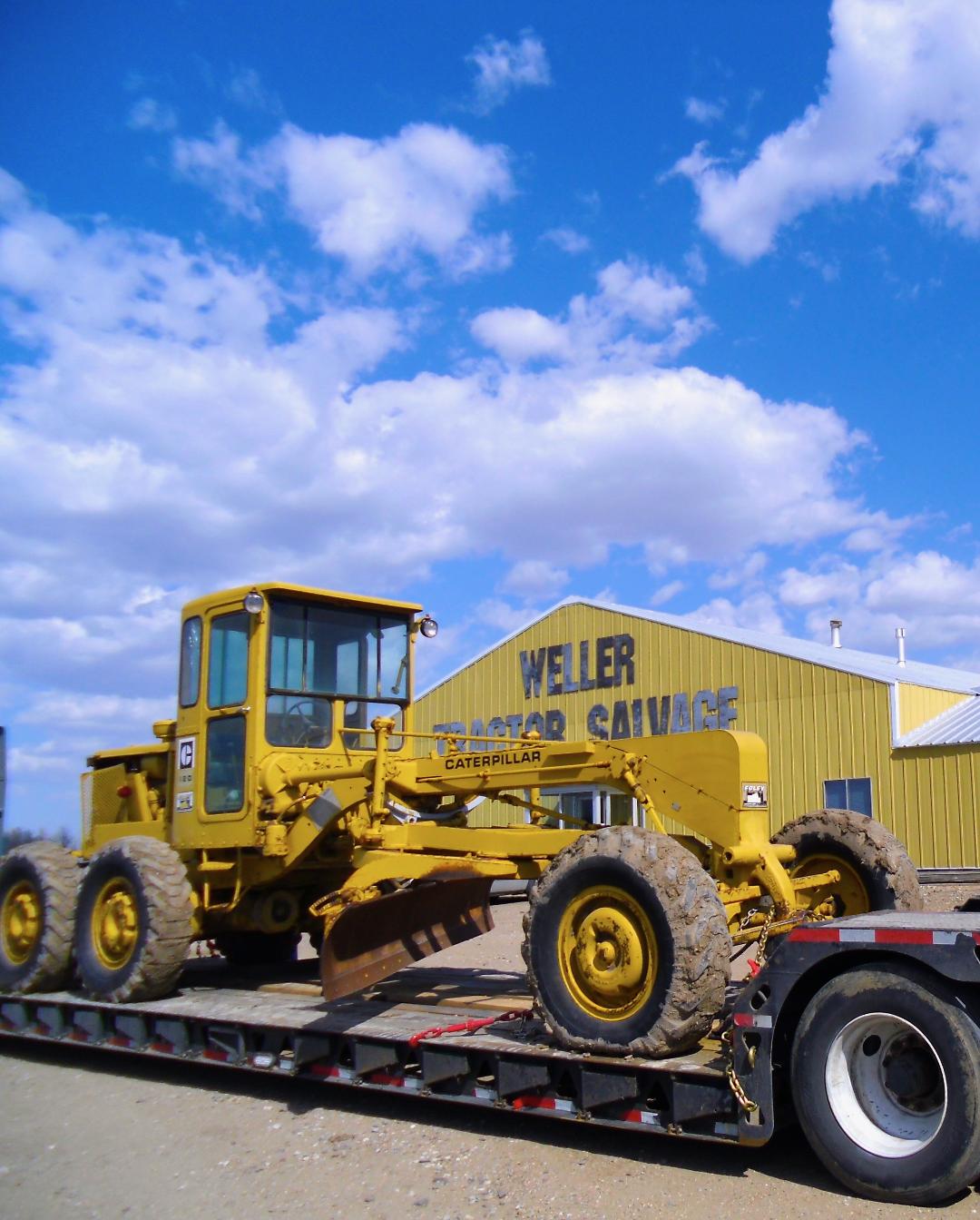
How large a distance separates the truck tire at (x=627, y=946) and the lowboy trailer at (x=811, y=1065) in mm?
166

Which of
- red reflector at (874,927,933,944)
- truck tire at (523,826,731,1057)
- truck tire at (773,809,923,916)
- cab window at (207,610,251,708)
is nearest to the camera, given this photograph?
red reflector at (874,927,933,944)

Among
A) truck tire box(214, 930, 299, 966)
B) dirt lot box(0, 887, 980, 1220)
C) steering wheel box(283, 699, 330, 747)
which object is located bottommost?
dirt lot box(0, 887, 980, 1220)

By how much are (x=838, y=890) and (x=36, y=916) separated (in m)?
6.44

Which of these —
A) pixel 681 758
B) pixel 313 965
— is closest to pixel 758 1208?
pixel 681 758

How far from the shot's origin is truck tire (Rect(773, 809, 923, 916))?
319 inches

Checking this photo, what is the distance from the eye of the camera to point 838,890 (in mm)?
8398

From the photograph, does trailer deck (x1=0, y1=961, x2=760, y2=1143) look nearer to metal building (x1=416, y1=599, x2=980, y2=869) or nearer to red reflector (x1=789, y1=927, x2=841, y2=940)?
red reflector (x1=789, y1=927, x2=841, y2=940)

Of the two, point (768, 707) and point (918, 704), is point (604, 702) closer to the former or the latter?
point (768, 707)

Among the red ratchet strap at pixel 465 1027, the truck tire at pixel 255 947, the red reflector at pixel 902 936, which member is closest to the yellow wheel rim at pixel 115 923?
the truck tire at pixel 255 947

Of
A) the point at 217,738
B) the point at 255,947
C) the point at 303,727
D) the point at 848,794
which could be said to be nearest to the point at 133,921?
the point at 217,738

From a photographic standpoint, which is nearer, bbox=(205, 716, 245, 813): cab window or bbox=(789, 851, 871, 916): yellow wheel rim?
bbox=(789, 851, 871, 916): yellow wheel rim

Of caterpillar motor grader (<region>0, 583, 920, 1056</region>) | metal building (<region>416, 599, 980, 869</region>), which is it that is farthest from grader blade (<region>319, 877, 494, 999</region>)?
metal building (<region>416, 599, 980, 869</region>)

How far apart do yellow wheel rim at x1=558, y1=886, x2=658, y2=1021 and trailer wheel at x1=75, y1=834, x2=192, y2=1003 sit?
3.58 m

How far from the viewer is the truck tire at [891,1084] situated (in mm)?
5105
